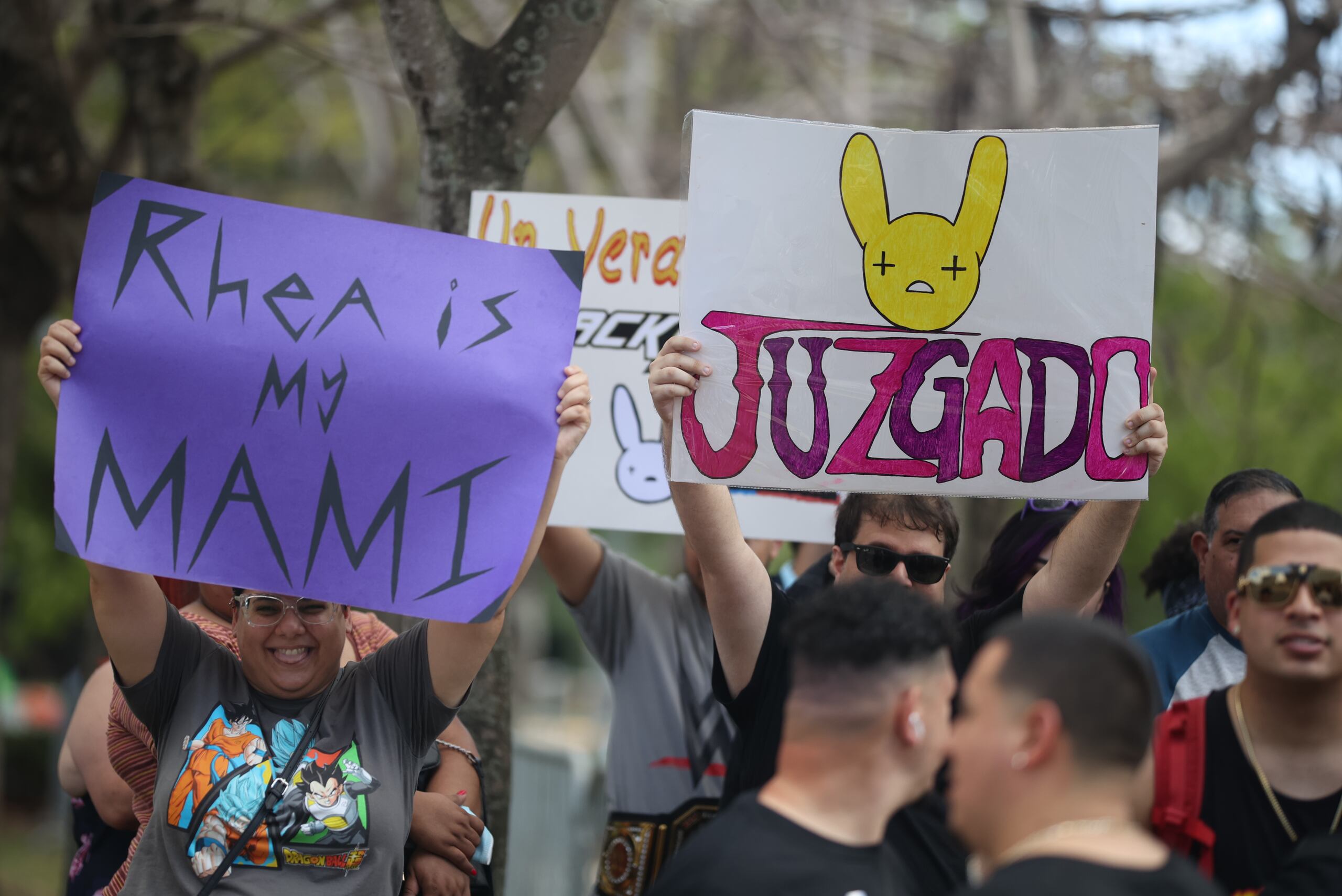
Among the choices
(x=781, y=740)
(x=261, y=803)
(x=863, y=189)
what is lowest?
(x=261, y=803)

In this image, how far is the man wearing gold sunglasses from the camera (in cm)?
253

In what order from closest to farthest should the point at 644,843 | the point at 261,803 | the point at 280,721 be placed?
1. the point at 261,803
2. the point at 280,721
3. the point at 644,843

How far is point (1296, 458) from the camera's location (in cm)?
1636

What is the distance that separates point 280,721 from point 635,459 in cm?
158

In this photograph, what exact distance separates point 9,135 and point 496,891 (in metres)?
4.46

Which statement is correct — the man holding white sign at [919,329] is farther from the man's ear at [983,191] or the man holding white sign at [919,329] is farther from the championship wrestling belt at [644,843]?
the championship wrestling belt at [644,843]

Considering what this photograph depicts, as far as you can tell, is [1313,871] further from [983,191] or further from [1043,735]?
[983,191]

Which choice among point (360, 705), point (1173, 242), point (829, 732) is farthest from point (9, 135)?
A: point (1173, 242)

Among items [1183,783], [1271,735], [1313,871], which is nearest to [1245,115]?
[1271,735]

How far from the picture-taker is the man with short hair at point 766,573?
306 centimetres

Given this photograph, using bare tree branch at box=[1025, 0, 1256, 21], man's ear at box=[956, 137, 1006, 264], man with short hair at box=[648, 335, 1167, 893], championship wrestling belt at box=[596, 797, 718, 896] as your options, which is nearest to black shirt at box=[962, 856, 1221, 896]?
man with short hair at box=[648, 335, 1167, 893]

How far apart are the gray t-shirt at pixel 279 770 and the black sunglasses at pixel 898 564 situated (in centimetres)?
105

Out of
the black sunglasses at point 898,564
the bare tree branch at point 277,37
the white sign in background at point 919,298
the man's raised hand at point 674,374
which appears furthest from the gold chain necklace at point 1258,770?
the bare tree branch at point 277,37

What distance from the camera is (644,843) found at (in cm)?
397
